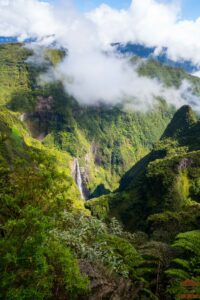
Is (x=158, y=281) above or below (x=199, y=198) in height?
below

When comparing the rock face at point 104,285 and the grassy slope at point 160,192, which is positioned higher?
the grassy slope at point 160,192

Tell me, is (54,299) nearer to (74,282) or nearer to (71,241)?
(74,282)

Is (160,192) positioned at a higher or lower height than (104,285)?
higher

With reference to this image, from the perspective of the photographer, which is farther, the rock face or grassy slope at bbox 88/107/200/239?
grassy slope at bbox 88/107/200/239

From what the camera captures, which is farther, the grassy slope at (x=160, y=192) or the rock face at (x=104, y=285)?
the grassy slope at (x=160, y=192)

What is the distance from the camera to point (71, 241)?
68.2 ft

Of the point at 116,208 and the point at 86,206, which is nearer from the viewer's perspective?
the point at 116,208

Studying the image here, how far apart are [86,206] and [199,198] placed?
63075mm

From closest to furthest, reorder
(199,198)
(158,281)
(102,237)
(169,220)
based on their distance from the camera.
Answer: (158,281)
(102,237)
(169,220)
(199,198)

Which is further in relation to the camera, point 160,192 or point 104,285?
point 160,192

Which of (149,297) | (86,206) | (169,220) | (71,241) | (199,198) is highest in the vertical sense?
(86,206)

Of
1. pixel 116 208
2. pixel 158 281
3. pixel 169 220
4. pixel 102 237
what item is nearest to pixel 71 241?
pixel 102 237

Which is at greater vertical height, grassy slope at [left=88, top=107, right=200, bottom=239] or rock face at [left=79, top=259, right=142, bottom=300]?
grassy slope at [left=88, top=107, right=200, bottom=239]

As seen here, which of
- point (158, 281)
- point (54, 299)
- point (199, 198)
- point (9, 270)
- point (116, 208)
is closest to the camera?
point (9, 270)
